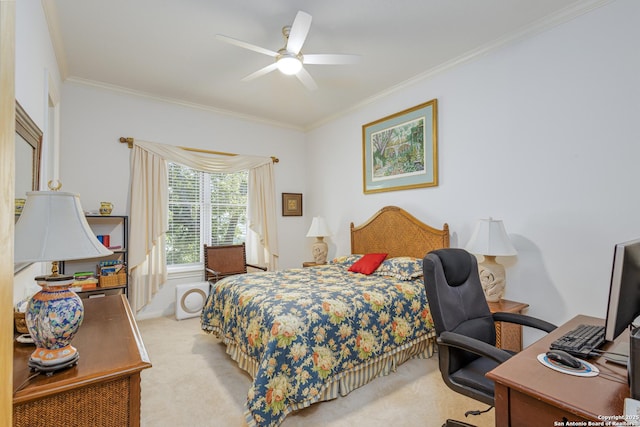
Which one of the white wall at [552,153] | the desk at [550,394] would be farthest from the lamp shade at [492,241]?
the desk at [550,394]

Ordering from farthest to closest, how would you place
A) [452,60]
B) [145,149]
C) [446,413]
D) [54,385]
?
[145,149], [452,60], [446,413], [54,385]

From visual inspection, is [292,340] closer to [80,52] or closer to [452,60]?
[452,60]

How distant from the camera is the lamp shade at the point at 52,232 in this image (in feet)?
3.40

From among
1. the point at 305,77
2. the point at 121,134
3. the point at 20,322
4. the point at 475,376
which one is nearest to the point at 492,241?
the point at 475,376

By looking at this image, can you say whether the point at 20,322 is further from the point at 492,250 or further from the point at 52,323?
the point at 492,250

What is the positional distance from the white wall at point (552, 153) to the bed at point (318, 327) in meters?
0.68

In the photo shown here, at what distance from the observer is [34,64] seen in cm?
201

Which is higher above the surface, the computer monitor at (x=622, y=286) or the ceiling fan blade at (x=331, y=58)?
the ceiling fan blade at (x=331, y=58)

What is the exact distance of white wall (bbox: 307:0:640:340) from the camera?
221cm

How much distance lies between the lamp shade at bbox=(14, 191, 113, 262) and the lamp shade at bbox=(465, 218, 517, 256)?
257cm

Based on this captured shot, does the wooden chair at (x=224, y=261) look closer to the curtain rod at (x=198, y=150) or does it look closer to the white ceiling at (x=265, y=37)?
the curtain rod at (x=198, y=150)

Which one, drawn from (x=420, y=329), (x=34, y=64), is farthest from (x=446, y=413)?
(x=34, y=64)

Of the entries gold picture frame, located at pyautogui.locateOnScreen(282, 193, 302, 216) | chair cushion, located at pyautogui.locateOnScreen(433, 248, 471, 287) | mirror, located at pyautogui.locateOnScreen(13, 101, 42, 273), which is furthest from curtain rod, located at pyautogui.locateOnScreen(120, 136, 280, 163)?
chair cushion, located at pyautogui.locateOnScreen(433, 248, 471, 287)

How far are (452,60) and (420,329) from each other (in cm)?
268
